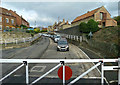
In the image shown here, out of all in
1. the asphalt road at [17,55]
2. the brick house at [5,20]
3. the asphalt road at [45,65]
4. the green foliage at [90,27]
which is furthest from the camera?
the brick house at [5,20]

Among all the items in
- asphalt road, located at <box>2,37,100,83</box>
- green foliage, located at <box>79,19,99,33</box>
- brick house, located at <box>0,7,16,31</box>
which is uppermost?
brick house, located at <box>0,7,16,31</box>

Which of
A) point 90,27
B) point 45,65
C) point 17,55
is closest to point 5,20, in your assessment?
point 17,55

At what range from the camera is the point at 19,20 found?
167 feet

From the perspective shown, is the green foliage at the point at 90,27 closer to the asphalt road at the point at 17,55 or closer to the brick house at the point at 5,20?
the asphalt road at the point at 17,55

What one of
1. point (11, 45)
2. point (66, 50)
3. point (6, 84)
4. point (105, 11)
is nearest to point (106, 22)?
point (105, 11)

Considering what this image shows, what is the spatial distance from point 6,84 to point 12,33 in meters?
24.4

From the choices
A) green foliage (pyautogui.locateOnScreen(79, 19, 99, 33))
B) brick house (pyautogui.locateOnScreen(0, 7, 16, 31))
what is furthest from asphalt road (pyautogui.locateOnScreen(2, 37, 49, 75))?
brick house (pyautogui.locateOnScreen(0, 7, 16, 31))

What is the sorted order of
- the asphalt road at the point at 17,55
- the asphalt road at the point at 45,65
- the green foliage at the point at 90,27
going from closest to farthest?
1. the asphalt road at the point at 45,65
2. the asphalt road at the point at 17,55
3. the green foliage at the point at 90,27

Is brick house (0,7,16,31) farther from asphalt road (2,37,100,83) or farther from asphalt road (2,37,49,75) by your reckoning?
asphalt road (2,37,100,83)

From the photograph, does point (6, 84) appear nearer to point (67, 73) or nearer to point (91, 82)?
point (67, 73)

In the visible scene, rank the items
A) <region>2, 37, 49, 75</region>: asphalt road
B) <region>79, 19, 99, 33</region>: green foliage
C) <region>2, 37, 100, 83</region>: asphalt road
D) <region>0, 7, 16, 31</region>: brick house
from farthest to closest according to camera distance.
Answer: <region>0, 7, 16, 31</region>: brick house → <region>79, 19, 99, 33</region>: green foliage → <region>2, 37, 49, 75</region>: asphalt road → <region>2, 37, 100, 83</region>: asphalt road

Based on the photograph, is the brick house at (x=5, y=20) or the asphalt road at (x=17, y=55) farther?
the brick house at (x=5, y=20)

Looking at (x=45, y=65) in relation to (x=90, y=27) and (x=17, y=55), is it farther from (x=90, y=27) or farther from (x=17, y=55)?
(x=90, y=27)

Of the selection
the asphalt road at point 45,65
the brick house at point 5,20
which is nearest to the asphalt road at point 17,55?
the asphalt road at point 45,65
